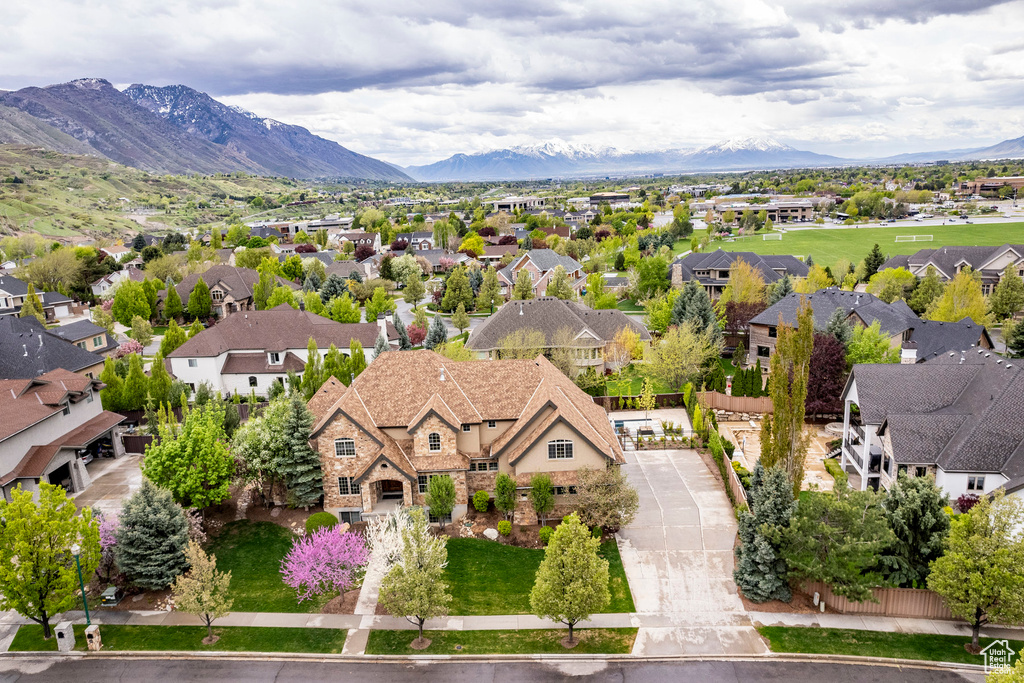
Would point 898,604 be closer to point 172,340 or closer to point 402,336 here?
point 402,336

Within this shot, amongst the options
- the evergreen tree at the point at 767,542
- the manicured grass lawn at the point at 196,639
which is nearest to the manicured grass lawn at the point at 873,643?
the evergreen tree at the point at 767,542

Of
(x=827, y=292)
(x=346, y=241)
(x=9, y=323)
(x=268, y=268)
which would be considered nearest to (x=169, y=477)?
(x=9, y=323)

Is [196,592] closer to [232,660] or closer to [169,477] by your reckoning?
[232,660]

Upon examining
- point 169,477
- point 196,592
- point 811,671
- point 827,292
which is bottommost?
point 811,671

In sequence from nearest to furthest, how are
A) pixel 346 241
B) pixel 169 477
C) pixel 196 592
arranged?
1. pixel 196 592
2. pixel 169 477
3. pixel 346 241

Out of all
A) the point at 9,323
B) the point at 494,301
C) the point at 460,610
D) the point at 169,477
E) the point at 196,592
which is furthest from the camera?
the point at 494,301

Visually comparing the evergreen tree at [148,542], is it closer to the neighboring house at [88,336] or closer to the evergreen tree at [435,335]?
the evergreen tree at [435,335]
